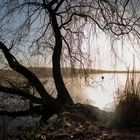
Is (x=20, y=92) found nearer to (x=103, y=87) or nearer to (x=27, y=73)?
(x=27, y=73)

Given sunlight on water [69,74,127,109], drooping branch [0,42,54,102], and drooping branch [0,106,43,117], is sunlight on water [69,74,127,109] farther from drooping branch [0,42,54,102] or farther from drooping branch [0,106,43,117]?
drooping branch [0,106,43,117]

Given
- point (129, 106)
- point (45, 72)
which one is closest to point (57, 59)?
point (45, 72)

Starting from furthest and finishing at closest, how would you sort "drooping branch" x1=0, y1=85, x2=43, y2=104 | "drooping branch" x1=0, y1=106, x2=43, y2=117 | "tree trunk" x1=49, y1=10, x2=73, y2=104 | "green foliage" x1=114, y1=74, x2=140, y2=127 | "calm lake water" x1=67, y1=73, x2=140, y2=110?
"drooping branch" x1=0, y1=106, x2=43, y2=117, "tree trunk" x1=49, y1=10, x2=73, y2=104, "drooping branch" x1=0, y1=85, x2=43, y2=104, "calm lake water" x1=67, y1=73, x2=140, y2=110, "green foliage" x1=114, y1=74, x2=140, y2=127

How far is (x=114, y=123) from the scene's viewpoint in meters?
6.50

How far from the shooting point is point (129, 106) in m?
6.27

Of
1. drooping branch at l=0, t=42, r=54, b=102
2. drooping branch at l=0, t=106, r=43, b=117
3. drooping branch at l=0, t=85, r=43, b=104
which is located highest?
drooping branch at l=0, t=42, r=54, b=102

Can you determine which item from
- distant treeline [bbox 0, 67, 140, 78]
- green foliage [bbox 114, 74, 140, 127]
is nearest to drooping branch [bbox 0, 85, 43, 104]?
distant treeline [bbox 0, 67, 140, 78]

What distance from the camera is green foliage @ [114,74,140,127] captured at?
20.1 feet

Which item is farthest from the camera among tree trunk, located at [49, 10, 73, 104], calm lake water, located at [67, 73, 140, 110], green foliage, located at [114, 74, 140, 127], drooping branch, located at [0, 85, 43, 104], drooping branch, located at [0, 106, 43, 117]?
drooping branch, located at [0, 106, 43, 117]

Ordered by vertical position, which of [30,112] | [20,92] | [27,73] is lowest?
[30,112]

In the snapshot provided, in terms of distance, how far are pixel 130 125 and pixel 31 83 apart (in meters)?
6.10

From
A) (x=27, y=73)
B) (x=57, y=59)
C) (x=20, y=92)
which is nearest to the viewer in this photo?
(x=20, y=92)

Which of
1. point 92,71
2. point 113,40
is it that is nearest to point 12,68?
point 92,71

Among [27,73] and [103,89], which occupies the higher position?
[27,73]
